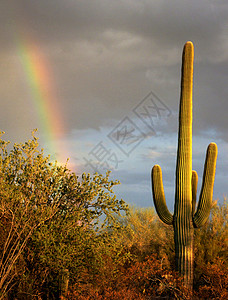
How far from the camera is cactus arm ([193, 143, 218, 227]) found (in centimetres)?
1352

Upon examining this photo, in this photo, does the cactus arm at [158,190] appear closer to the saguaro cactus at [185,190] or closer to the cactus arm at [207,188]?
the saguaro cactus at [185,190]

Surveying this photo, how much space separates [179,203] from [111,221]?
14.7 ft

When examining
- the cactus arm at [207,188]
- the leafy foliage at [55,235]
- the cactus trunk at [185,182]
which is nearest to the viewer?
the leafy foliage at [55,235]

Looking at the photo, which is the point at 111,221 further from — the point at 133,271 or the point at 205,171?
the point at 205,171

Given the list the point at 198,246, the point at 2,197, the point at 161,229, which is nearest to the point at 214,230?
the point at 198,246

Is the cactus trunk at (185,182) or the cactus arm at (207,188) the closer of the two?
the cactus trunk at (185,182)

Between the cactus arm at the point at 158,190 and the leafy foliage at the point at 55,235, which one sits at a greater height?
the cactus arm at the point at 158,190

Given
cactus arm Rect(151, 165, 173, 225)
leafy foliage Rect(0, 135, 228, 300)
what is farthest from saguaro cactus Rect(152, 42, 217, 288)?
leafy foliage Rect(0, 135, 228, 300)

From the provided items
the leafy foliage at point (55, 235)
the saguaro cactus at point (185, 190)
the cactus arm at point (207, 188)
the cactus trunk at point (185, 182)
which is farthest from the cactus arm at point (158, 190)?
the leafy foliage at point (55, 235)

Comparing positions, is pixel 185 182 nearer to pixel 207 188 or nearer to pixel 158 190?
pixel 207 188

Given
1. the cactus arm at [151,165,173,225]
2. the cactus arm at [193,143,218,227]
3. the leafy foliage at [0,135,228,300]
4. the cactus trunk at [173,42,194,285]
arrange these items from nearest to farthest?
the leafy foliage at [0,135,228,300], the cactus trunk at [173,42,194,285], the cactus arm at [193,143,218,227], the cactus arm at [151,165,173,225]

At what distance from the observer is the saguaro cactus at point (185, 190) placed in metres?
13.3

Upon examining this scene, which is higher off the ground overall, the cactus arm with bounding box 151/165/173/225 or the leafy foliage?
the cactus arm with bounding box 151/165/173/225

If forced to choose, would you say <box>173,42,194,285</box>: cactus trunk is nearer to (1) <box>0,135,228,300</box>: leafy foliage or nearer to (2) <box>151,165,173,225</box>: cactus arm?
(2) <box>151,165,173,225</box>: cactus arm
